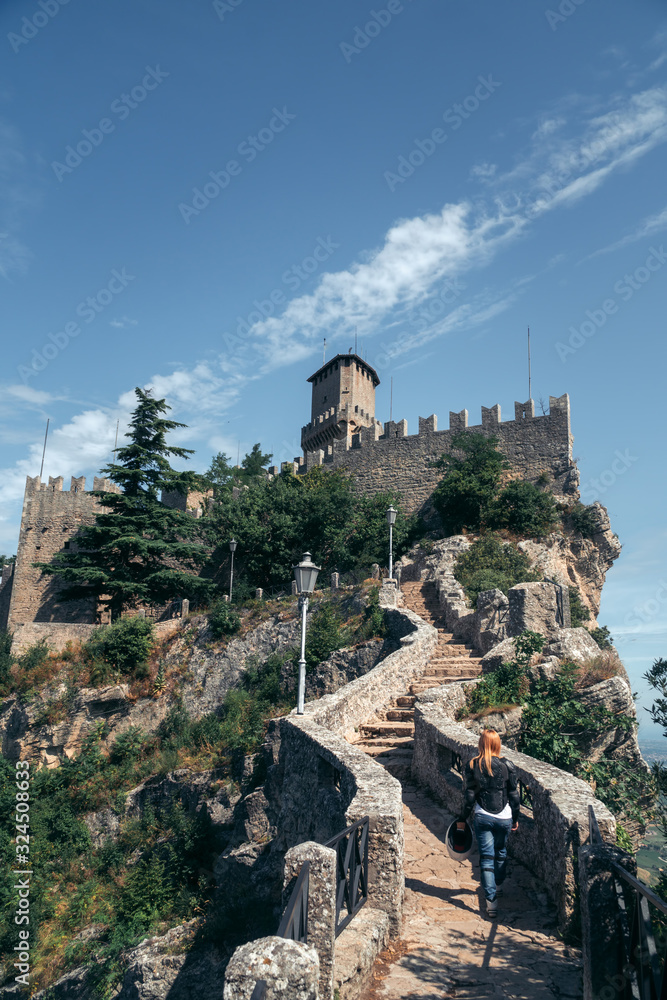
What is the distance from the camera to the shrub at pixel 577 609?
2064 centimetres

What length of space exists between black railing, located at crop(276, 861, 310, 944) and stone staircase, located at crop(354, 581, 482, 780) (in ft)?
19.0

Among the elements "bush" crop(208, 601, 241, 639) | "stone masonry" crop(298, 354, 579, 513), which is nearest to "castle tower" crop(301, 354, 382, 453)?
"stone masonry" crop(298, 354, 579, 513)

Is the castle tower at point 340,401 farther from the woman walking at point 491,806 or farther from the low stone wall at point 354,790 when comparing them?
the woman walking at point 491,806

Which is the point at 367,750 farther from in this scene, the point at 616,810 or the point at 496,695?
the point at 616,810

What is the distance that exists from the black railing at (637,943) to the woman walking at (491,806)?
1799 mm

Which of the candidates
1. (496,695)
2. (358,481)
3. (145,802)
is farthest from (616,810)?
(358,481)

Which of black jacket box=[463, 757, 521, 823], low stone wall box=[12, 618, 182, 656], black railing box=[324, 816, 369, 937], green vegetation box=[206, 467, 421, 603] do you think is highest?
green vegetation box=[206, 467, 421, 603]

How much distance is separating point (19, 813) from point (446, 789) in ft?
47.6

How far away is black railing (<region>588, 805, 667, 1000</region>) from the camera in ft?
10.4

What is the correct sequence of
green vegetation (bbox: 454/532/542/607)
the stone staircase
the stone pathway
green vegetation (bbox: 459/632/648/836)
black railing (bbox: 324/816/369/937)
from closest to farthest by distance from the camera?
the stone pathway → black railing (bbox: 324/816/369/937) → green vegetation (bbox: 459/632/648/836) → the stone staircase → green vegetation (bbox: 454/532/542/607)

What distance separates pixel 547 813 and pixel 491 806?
0.56 metres

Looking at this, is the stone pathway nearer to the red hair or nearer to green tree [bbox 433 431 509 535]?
the red hair

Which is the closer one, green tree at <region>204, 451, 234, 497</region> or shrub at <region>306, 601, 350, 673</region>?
shrub at <region>306, 601, 350, 673</region>

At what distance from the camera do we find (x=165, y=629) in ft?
78.0
